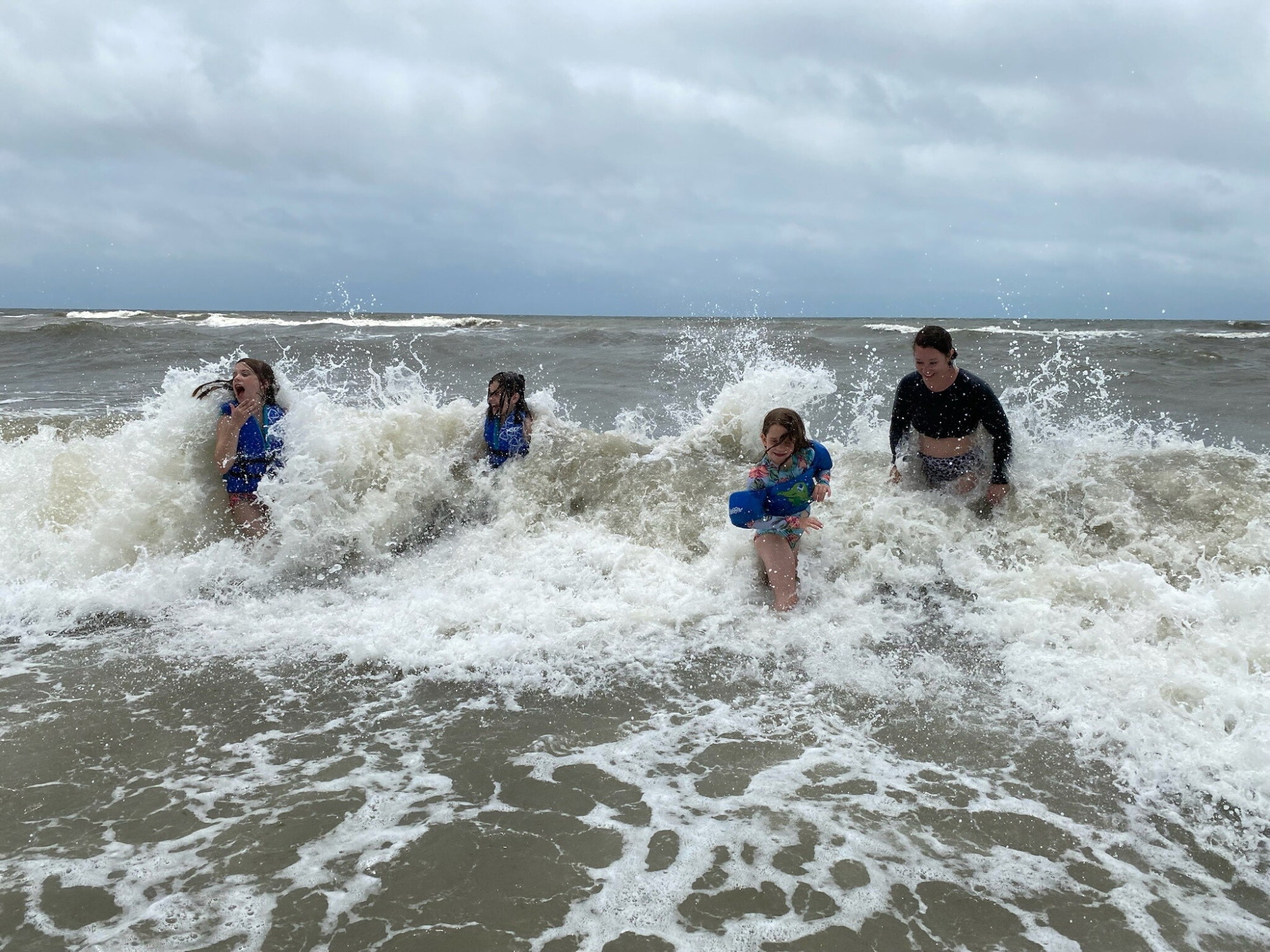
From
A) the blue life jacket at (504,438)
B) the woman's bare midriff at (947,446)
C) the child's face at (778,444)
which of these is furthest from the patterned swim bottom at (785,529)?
the blue life jacket at (504,438)

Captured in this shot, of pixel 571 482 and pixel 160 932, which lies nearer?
pixel 160 932

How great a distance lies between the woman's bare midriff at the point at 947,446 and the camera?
593 centimetres

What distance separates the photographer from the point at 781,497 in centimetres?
516

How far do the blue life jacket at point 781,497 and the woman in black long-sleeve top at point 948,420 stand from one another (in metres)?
1.01

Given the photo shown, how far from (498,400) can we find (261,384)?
190cm

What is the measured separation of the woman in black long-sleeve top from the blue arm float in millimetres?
1422

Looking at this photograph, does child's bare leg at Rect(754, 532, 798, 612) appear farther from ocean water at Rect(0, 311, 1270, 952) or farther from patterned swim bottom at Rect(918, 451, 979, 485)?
patterned swim bottom at Rect(918, 451, 979, 485)

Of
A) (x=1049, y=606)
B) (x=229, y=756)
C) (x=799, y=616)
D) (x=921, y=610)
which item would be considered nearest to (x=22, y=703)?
(x=229, y=756)

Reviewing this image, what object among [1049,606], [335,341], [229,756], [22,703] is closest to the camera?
[229,756]

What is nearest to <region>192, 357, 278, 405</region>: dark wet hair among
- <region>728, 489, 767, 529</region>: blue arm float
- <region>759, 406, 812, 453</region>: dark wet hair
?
<region>728, 489, 767, 529</region>: blue arm float

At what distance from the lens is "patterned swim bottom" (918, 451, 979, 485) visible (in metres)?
5.98

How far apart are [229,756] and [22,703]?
126 centimetres

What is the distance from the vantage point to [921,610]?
507 centimetres

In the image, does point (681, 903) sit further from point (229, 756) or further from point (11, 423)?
point (11, 423)
